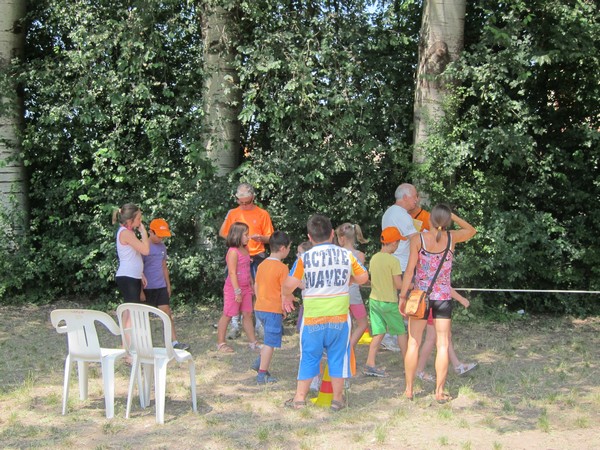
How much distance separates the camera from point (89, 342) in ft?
18.3

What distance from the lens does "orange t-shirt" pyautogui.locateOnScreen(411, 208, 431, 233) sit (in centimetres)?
738

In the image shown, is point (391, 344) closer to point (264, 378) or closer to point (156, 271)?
point (264, 378)

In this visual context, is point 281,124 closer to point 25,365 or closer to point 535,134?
point 535,134

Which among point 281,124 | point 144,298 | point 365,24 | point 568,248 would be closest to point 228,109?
point 281,124

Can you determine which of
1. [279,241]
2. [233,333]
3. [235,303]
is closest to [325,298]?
[279,241]

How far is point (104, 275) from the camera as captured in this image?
10359 mm

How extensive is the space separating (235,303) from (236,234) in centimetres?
73

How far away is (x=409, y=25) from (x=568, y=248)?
378 centimetres

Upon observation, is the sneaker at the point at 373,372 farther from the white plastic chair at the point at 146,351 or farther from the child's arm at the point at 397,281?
the white plastic chair at the point at 146,351

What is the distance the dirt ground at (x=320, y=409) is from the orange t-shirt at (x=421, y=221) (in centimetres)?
135

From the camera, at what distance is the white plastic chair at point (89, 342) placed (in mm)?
5473

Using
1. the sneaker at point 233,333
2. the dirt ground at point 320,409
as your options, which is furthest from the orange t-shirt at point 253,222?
the dirt ground at point 320,409

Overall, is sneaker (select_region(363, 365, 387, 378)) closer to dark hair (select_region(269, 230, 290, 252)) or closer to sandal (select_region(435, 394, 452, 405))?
sandal (select_region(435, 394, 452, 405))

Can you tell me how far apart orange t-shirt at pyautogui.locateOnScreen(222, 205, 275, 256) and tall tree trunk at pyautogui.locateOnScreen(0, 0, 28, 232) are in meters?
4.18
